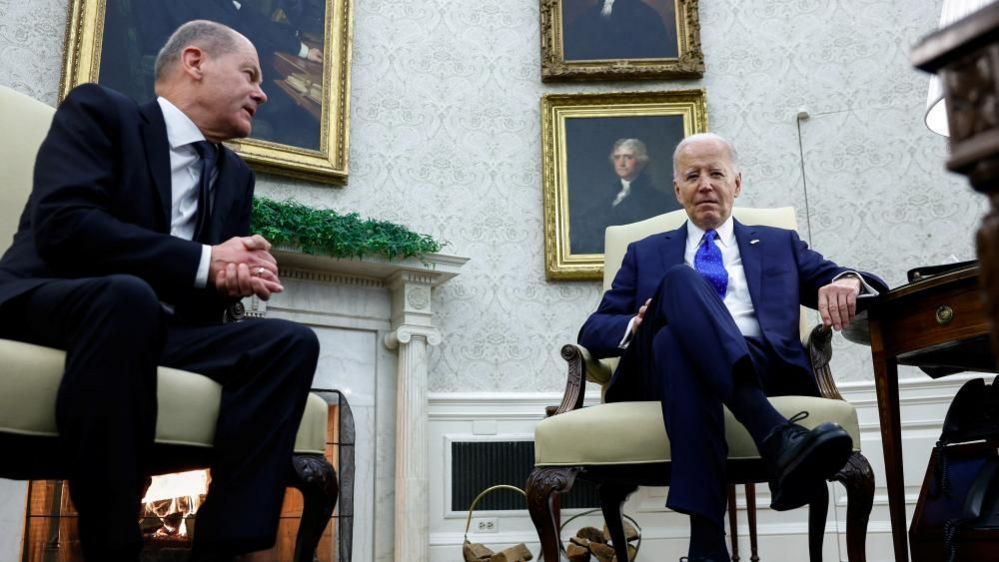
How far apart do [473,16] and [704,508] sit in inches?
153

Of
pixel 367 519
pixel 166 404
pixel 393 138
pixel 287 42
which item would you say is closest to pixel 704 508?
pixel 166 404

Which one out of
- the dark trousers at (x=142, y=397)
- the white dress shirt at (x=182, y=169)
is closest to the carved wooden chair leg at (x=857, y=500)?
the dark trousers at (x=142, y=397)

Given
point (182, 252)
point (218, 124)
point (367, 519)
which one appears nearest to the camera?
point (182, 252)

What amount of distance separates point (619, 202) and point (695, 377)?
2.89m

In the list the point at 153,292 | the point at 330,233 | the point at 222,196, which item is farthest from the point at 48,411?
the point at 330,233

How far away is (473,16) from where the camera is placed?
5301 millimetres

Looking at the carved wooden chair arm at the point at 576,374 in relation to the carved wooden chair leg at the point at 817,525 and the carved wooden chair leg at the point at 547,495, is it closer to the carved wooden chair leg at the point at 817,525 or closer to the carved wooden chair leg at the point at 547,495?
the carved wooden chair leg at the point at 547,495

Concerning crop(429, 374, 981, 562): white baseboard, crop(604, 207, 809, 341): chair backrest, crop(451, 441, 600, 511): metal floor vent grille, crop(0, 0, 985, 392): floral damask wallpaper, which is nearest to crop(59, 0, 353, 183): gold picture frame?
crop(0, 0, 985, 392): floral damask wallpaper

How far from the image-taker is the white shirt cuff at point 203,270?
6.51 feet

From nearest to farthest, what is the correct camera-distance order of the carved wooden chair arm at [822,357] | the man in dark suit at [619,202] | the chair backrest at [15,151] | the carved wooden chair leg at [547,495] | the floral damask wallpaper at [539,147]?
the chair backrest at [15,151]
the carved wooden chair leg at [547,495]
the carved wooden chair arm at [822,357]
the floral damask wallpaper at [539,147]
the man in dark suit at [619,202]

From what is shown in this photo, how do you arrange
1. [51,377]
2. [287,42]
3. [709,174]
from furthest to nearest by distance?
[287,42] < [709,174] < [51,377]

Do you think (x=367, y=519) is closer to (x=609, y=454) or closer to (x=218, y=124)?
(x=609, y=454)

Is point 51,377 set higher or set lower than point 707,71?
lower

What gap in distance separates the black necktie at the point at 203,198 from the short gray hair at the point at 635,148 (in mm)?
3199
